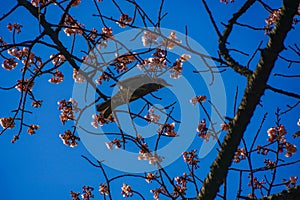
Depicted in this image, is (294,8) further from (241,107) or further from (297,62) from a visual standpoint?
(297,62)

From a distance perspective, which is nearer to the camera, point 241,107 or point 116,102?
point 241,107

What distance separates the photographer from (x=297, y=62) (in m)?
3.96

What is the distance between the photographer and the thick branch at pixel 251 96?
2396 millimetres

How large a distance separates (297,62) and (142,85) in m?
2.50

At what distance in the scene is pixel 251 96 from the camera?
96.3 inches

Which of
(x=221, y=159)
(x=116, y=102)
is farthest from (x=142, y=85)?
(x=221, y=159)

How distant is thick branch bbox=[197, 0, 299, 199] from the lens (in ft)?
7.86

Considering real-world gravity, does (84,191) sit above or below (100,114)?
below

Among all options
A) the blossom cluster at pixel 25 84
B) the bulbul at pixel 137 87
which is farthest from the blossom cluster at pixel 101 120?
the blossom cluster at pixel 25 84

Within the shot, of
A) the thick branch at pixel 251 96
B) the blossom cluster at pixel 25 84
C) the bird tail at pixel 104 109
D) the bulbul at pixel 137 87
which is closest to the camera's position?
the thick branch at pixel 251 96

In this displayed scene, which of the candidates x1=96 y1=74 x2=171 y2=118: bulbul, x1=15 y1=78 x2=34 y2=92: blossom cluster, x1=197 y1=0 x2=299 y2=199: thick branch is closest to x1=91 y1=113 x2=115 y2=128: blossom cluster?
x1=96 y1=74 x2=171 y2=118: bulbul

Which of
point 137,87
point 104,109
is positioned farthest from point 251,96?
point 104,109

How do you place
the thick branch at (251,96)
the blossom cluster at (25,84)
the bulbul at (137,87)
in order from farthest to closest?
the bulbul at (137,87), the blossom cluster at (25,84), the thick branch at (251,96)

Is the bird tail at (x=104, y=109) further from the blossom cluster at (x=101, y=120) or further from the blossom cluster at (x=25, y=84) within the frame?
the blossom cluster at (x=25, y=84)
